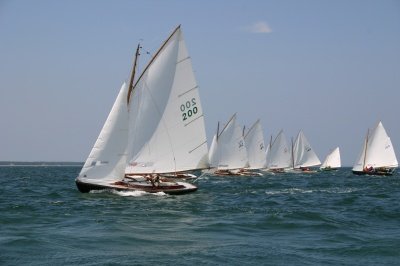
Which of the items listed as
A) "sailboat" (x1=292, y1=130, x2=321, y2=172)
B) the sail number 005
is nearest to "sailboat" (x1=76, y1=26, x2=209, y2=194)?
the sail number 005

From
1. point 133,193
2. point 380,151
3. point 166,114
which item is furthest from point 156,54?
point 380,151

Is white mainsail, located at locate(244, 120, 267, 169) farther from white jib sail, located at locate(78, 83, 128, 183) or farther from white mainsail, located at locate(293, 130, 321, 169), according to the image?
white jib sail, located at locate(78, 83, 128, 183)

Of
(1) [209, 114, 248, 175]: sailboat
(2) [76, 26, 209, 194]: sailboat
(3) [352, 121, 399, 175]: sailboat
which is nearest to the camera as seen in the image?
(2) [76, 26, 209, 194]: sailboat

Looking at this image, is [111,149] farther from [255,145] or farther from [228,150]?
[255,145]

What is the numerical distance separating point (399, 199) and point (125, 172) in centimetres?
1930

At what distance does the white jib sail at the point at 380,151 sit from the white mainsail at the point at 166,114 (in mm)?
64028

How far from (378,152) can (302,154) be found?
23.9 meters

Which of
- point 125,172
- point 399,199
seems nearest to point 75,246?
point 125,172

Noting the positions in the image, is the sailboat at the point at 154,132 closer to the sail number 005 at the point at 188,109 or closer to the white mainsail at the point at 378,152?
the sail number 005 at the point at 188,109

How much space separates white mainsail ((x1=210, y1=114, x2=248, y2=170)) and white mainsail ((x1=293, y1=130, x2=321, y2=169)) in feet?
112

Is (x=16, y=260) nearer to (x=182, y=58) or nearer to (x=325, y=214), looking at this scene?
(x=325, y=214)

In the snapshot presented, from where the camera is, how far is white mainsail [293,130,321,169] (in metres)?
119

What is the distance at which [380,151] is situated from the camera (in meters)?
98.2

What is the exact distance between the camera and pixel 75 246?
18.5 metres
